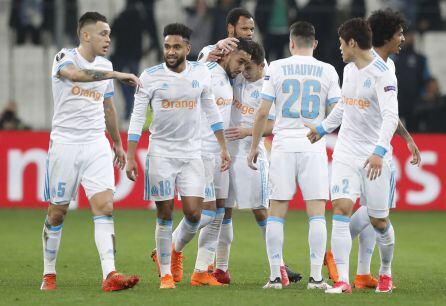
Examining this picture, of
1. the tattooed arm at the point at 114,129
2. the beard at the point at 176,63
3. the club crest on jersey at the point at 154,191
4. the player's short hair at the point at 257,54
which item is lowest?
the club crest on jersey at the point at 154,191

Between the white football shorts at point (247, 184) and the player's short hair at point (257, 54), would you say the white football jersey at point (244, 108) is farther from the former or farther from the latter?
the player's short hair at point (257, 54)

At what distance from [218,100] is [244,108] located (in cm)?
28

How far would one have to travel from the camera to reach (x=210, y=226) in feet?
36.7

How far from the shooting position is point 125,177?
18.5 m

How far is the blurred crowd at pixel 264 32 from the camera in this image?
64.7ft

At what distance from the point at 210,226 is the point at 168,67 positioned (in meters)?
1.75

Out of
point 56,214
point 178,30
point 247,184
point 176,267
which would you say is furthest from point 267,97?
point 56,214

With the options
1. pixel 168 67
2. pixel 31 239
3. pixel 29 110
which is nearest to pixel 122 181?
pixel 29 110

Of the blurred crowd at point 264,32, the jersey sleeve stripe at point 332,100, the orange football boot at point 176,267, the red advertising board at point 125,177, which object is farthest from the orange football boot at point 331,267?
the blurred crowd at point 264,32

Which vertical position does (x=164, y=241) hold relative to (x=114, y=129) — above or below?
below

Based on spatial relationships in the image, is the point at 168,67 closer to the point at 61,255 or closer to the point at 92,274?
the point at 92,274

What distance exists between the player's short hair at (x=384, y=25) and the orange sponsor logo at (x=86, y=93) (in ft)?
7.87

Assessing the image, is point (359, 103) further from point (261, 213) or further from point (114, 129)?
point (114, 129)

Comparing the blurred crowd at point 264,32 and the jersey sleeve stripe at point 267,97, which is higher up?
the blurred crowd at point 264,32
